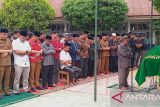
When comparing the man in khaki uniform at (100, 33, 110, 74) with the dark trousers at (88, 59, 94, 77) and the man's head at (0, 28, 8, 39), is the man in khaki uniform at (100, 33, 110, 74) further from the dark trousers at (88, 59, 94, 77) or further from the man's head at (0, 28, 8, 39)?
the man's head at (0, 28, 8, 39)

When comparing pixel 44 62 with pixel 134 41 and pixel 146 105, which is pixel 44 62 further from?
pixel 134 41

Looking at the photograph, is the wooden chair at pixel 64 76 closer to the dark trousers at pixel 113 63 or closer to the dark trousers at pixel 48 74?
the dark trousers at pixel 48 74

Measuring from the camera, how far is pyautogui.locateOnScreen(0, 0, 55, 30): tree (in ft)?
86.3

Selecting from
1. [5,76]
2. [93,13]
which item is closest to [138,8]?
[93,13]

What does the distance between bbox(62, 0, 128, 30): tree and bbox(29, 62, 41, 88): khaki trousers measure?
13.1m

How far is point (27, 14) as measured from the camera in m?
26.3

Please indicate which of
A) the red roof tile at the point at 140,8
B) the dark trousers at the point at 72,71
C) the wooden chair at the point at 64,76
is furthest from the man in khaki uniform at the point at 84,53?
the red roof tile at the point at 140,8

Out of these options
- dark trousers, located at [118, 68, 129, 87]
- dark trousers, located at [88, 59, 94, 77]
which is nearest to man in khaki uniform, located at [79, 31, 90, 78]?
dark trousers, located at [88, 59, 94, 77]

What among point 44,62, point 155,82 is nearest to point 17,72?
point 44,62

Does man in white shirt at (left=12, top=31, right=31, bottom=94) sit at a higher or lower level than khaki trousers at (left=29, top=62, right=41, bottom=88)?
higher

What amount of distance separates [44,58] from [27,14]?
13.8 m

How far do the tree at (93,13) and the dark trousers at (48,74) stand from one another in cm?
1244

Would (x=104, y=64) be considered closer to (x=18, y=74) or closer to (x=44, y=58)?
(x=44, y=58)

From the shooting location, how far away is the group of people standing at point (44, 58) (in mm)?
11555
